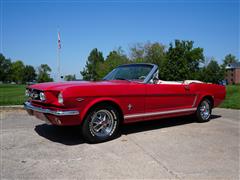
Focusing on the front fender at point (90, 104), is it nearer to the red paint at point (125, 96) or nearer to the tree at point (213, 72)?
the red paint at point (125, 96)

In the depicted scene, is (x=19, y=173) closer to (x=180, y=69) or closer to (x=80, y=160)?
(x=80, y=160)

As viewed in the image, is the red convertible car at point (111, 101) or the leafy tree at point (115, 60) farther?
the leafy tree at point (115, 60)

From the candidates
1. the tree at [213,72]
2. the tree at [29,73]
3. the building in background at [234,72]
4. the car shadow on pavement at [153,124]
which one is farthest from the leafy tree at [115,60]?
the building in background at [234,72]

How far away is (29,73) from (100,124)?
319 feet

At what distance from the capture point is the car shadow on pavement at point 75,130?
474cm

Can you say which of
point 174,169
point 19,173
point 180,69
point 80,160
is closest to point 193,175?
point 174,169

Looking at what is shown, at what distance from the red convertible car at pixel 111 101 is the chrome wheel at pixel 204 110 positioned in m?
0.35

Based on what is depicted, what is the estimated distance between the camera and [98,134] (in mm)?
4629

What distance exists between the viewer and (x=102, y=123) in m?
4.71

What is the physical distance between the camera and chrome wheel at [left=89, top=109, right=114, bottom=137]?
14.9 ft

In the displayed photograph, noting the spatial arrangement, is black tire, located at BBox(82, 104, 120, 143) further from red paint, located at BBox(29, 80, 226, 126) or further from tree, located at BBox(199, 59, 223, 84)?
tree, located at BBox(199, 59, 223, 84)

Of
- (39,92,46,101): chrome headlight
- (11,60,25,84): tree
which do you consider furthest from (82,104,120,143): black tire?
(11,60,25,84): tree

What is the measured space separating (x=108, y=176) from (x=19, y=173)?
1.14m

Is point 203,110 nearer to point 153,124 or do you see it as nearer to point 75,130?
point 153,124
